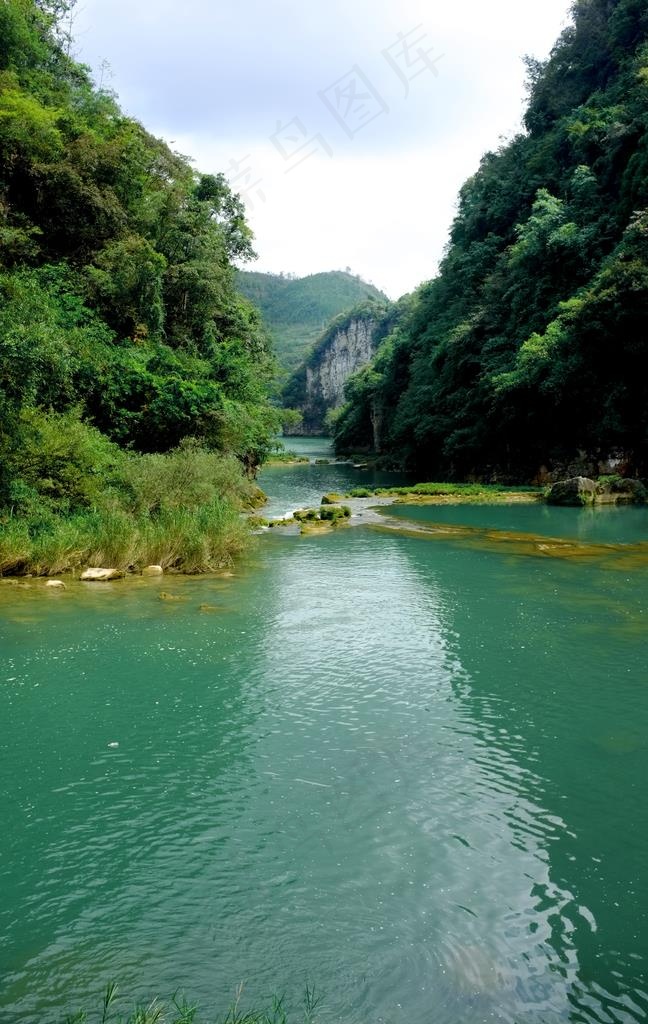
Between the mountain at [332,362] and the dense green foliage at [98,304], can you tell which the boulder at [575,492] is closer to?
the dense green foliage at [98,304]

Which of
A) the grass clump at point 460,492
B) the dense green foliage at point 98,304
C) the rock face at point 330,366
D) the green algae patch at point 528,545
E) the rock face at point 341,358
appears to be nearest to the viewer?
the dense green foliage at point 98,304

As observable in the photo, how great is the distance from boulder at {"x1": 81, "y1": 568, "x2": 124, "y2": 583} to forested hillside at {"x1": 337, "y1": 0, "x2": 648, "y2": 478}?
25566 mm

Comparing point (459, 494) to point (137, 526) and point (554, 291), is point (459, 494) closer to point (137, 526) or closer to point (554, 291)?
point (554, 291)

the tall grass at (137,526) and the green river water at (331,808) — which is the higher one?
the tall grass at (137,526)

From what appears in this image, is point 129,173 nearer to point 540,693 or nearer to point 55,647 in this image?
point 55,647

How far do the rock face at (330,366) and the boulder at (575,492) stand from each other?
11303cm

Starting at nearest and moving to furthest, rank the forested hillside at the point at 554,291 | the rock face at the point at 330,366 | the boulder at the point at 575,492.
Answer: the boulder at the point at 575,492
the forested hillside at the point at 554,291
the rock face at the point at 330,366

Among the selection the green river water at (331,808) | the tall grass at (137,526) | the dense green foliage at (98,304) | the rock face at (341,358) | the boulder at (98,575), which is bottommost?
the green river water at (331,808)

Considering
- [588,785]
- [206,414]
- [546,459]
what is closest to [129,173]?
[206,414]

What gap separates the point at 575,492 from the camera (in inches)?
1214

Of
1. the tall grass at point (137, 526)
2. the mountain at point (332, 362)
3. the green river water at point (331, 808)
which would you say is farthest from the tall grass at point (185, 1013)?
the mountain at point (332, 362)

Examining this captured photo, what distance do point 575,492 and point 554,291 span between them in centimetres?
1455

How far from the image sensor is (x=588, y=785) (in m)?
6.95

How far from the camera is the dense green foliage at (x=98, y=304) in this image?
17219mm
